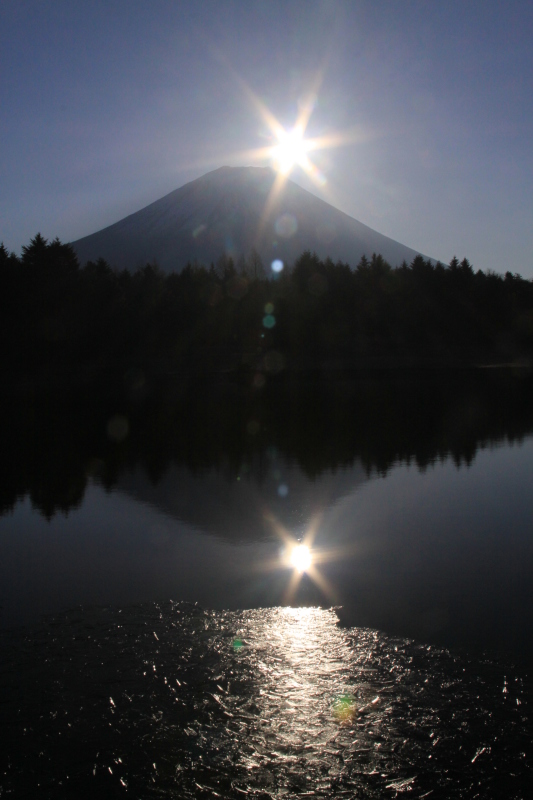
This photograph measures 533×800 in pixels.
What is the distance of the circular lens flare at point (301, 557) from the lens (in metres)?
7.79

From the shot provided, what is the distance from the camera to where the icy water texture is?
3844 mm

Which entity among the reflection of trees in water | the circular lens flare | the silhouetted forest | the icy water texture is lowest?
the icy water texture

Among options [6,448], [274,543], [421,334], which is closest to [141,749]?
[274,543]

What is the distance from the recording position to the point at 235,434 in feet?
64.3

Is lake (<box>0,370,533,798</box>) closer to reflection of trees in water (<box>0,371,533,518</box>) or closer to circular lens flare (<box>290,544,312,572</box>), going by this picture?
circular lens flare (<box>290,544,312,572</box>)

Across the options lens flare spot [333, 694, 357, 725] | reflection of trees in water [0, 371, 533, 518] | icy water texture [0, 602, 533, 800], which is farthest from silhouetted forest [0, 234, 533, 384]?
lens flare spot [333, 694, 357, 725]

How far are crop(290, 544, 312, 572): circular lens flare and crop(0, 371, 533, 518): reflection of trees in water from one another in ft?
14.7

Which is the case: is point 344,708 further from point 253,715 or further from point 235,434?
point 235,434

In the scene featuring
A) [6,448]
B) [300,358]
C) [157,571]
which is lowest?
[157,571]

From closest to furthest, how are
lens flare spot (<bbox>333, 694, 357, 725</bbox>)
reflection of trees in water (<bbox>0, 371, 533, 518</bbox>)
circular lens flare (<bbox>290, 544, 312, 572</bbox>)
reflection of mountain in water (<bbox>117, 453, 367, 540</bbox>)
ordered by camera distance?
1. lens flare spot (<bbox>333, 694, 357, 725</bbox>)
2. circular lens flare (<bbox>290, 544, 312, 572</bbox>)
3. reflection of mountain in water (<bbox>117, 453, 367, 540</bbox>)
4. reflection of trees in water (<bbox>0, 371, 533, 518</bbox>)

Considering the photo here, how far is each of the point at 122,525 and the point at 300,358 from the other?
61.9 metres

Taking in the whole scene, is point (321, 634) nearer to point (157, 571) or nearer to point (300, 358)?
point (157, 571)

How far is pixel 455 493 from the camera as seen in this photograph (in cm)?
1148

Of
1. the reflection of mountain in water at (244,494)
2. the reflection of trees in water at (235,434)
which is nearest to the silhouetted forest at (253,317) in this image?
the reflection of trees in water at (235,434)
